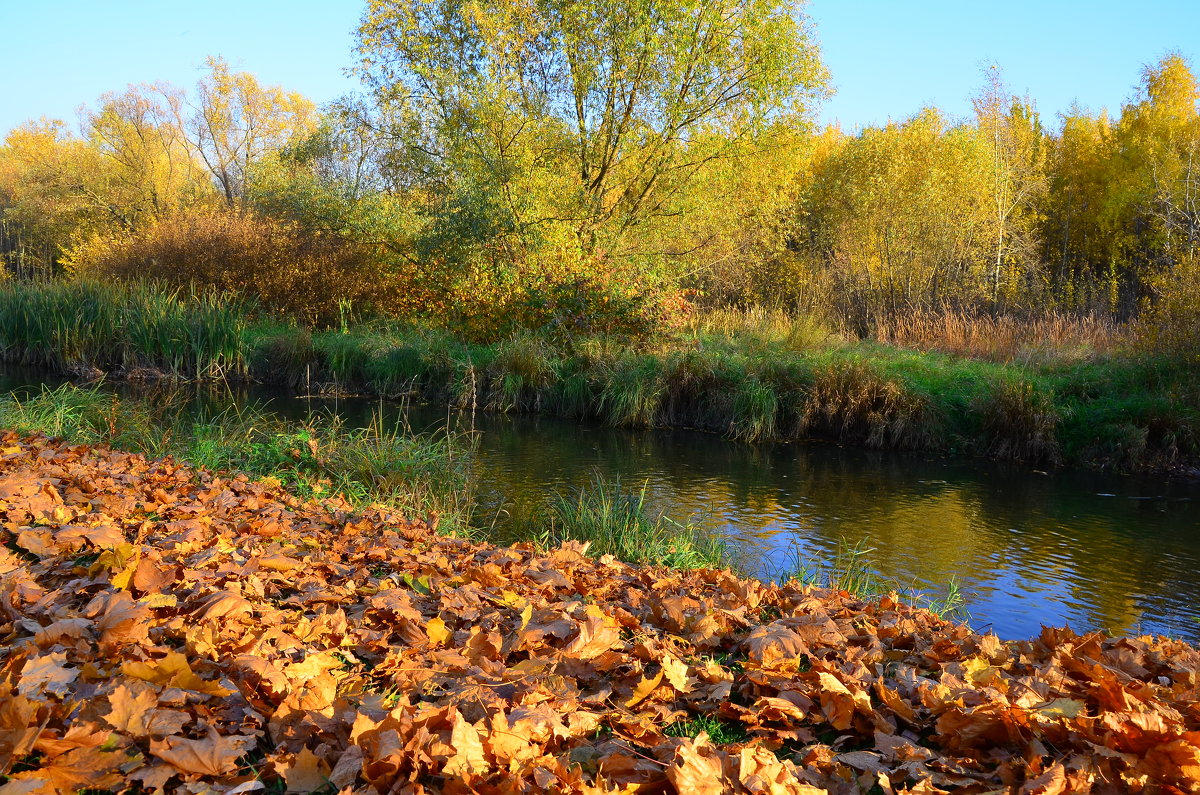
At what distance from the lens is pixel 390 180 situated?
2202 cm

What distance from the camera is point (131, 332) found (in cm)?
1655

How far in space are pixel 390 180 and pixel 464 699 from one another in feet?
69.4

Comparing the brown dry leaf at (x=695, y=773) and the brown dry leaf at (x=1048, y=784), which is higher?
the brown dry leaf at (x=1048, y=784)

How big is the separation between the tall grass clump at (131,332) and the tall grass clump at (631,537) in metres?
11.3

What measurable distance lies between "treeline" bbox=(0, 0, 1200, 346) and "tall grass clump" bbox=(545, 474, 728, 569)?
9.90 meters

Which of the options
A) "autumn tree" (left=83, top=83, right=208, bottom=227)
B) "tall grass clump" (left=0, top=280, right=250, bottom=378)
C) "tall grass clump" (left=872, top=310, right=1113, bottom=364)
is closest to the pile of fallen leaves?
"tall grass clump" (left=0, top=280, right=250, bottom=378)

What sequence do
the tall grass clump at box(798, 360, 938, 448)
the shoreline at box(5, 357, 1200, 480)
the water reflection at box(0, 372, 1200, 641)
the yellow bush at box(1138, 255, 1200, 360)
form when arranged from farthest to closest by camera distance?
the tall grass clump at box(798, 360, 938, 448), the yellow bush at box(1138, 255, 1200, 360), the shoreline at box(5, 357, 1200, 480), the water reflection at box(0, 372, 1200, 641)

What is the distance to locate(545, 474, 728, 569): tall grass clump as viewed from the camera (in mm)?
6203

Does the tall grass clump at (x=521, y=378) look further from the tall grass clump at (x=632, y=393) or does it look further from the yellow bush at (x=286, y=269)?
the yellow bush at (x=286, y=269)

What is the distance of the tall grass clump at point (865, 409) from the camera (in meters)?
13.1

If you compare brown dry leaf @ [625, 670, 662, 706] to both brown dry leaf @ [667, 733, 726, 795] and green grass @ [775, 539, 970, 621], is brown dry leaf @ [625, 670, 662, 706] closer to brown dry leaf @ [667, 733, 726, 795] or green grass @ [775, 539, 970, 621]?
brown dry leaf @ [667, 733, 726, 795]

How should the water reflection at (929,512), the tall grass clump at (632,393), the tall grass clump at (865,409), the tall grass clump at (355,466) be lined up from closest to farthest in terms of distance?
the water reflection at (929,512) < the tall grass clump at (355,466) < the tall grass clump at (865,409) < the tall grass clump at (632,393)

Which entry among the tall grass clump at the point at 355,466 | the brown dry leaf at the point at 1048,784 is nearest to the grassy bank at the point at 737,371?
the tall grass clump at the point at 355,466

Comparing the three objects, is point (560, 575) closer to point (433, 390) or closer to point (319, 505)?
point (319, 505)
